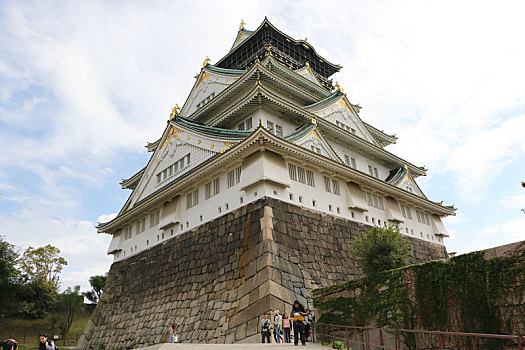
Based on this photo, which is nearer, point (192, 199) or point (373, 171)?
point (192, 199)

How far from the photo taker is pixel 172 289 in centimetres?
1758

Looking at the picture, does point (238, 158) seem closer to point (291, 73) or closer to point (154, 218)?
point (154, 218)

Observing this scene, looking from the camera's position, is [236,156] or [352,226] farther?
[352,226]

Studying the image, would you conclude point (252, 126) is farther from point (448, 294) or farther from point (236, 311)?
point (448, 294)

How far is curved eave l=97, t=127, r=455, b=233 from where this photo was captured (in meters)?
15.9

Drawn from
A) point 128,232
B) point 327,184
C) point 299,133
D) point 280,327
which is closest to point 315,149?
point 299,133

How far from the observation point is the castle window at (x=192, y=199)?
18808mm

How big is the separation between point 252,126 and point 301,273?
9053 millimetres

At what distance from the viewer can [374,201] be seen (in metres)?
20.8

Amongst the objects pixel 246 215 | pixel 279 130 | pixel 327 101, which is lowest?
pixel 246 215

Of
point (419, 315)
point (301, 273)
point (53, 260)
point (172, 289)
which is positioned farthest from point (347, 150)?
point (53, 260)

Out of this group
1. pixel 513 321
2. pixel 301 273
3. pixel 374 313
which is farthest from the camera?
pixel 301 273

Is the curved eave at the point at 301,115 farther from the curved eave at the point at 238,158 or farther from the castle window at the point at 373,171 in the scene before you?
the curved eave at the point at 238,158

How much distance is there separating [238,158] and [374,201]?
8.31 metres
